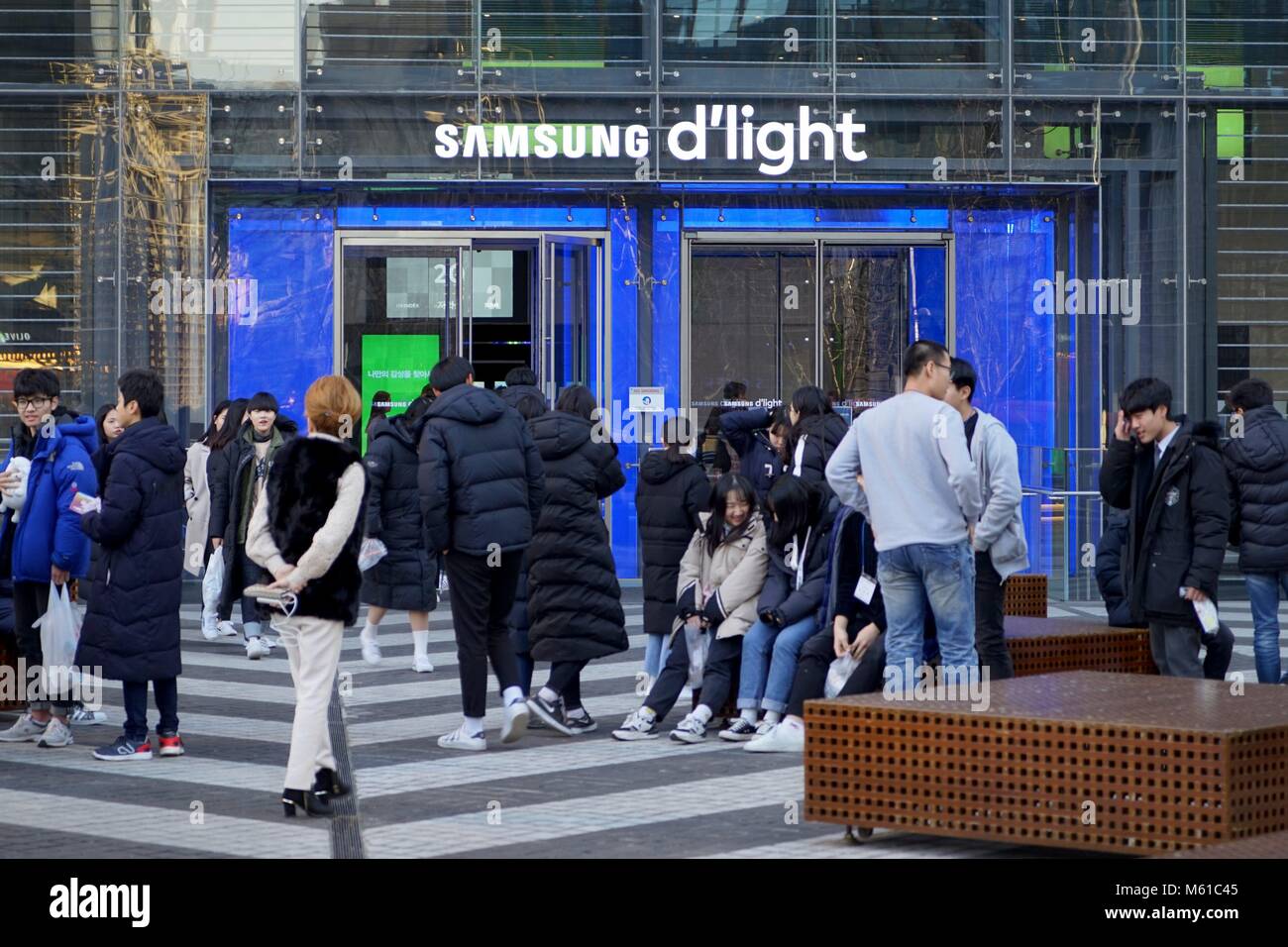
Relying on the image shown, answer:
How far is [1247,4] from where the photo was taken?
792 inches

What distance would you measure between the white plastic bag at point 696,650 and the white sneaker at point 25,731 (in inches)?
141

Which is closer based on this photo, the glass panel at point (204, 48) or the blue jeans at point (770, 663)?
the blue jeans at point (770, 663)

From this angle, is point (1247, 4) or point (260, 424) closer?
point (260, 424)

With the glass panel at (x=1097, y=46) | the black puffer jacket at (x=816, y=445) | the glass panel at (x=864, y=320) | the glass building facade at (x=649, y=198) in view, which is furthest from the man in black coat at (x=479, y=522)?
the glass panel at (x=1097, y=46)

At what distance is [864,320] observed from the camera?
20219 millimetres

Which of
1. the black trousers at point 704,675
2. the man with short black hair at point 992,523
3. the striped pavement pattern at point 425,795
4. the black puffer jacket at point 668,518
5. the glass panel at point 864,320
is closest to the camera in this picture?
the striped pavement pattern at point 425,795

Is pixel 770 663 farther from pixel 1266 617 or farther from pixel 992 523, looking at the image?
pixel 1266 617

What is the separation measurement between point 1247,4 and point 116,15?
1111 cm

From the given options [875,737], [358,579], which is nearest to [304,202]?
[358,579]

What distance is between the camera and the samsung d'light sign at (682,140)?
19.5m

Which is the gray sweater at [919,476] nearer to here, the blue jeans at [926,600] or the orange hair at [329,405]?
the blue jeans at [926,600]

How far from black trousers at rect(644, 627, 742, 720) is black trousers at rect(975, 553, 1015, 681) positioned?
1.44m

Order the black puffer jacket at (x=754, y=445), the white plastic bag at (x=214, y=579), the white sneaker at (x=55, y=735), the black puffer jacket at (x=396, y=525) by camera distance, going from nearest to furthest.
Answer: the white sneaker at (x=55, y=735)
the black puffer jacket at (x=754, y=445)
the black puffer jacket at (x=396, y=525)
the white plastic bag at (x=214, y=579)
